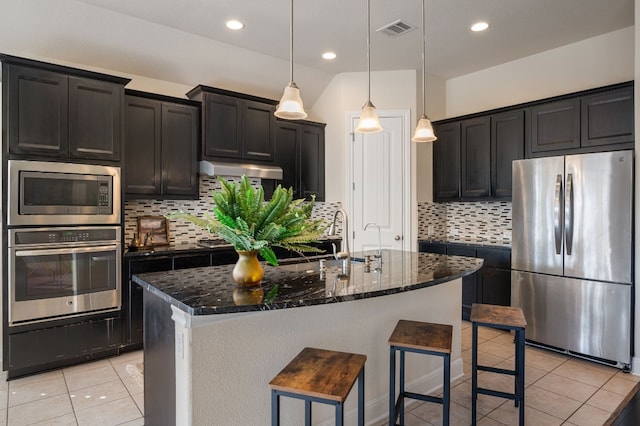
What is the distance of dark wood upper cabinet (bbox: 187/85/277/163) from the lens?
Result: 165 inches

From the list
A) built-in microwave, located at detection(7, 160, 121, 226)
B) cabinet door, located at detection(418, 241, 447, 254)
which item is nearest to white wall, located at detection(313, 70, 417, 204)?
cabinet door, located at detection(418, 241, 447, 254)

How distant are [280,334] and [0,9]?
139 inches

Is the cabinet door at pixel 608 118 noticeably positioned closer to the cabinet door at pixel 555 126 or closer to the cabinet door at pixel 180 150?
the cabinet door at pixel 555 126

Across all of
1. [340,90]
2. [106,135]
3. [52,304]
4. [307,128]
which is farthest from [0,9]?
[340,90]

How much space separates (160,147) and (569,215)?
4002mm

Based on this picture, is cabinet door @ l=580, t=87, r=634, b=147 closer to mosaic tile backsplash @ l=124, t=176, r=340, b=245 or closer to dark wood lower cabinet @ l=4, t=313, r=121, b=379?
mosaic tile backsplash @ l=124, t=176, r=340, b=245

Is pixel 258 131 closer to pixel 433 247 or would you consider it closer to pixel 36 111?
pixel 36 111

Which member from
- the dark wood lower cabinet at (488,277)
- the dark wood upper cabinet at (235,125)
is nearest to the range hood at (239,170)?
the dark wood upper cabinet at (235,125)

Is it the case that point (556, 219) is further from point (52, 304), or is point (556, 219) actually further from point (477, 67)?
point (52, 304)

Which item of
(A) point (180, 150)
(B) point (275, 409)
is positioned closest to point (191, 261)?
(A) point (180, 150)

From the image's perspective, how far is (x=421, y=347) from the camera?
201 cm

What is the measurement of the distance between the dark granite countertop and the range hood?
6.07 ft

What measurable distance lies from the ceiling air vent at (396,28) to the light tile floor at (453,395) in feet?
10.4

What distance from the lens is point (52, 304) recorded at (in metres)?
3.17
